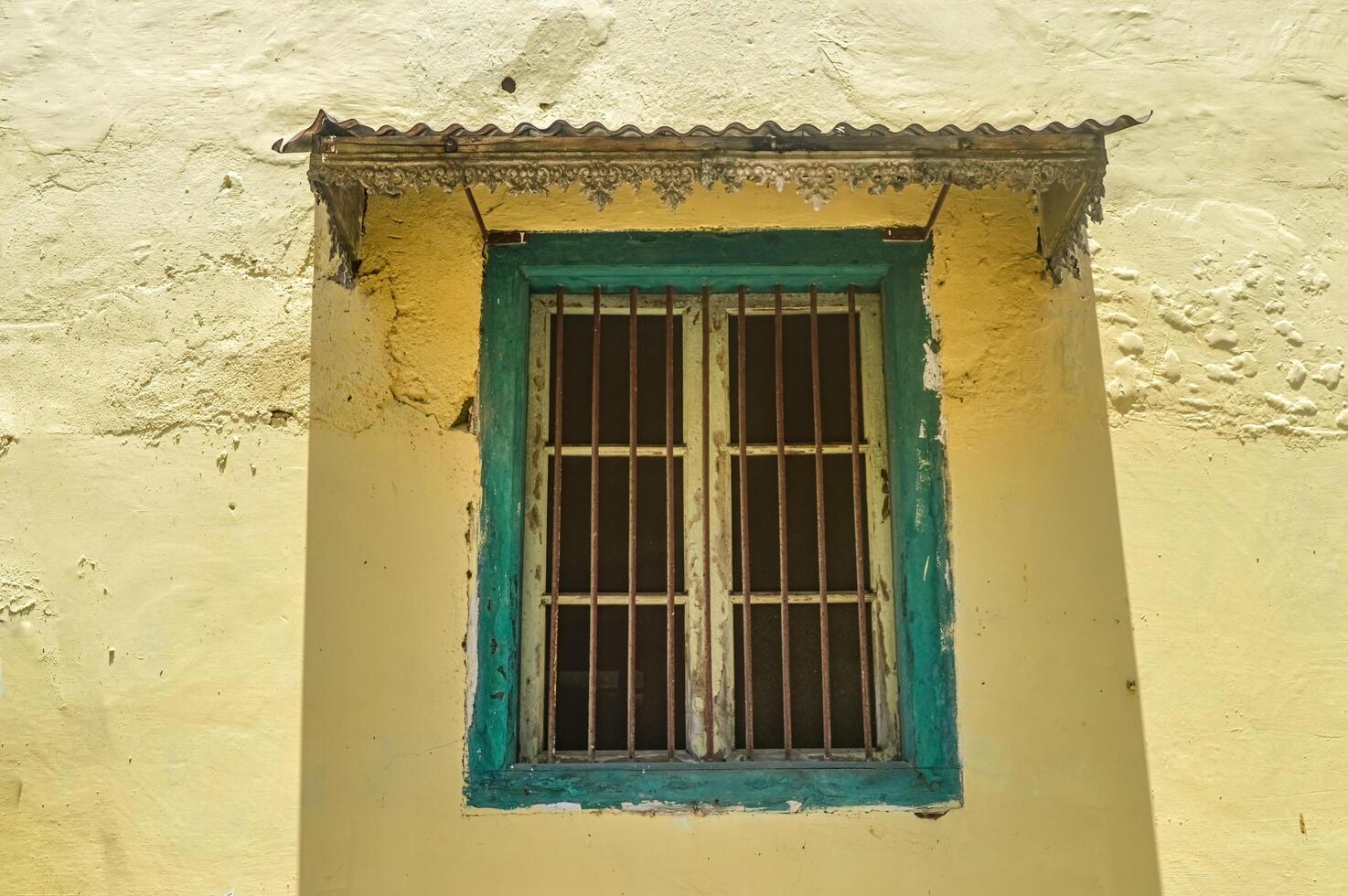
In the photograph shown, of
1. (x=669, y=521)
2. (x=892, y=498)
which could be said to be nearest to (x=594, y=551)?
(x=669, y=521)

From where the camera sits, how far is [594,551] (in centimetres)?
307

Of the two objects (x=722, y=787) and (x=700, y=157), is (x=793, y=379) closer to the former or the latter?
(x=700, y=157)

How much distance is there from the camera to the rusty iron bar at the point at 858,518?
299 centimetres

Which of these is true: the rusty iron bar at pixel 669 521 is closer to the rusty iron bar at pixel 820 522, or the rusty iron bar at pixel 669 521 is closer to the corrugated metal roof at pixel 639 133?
the rusty iron bar at pixel 820 522

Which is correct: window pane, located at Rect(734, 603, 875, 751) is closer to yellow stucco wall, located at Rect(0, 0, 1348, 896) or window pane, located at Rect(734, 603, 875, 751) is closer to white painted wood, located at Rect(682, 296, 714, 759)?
white painted wood, located at Rect(682, 296, 714, 759)

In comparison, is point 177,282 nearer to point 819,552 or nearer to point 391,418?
point 391,418

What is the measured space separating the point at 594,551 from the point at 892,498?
86cm

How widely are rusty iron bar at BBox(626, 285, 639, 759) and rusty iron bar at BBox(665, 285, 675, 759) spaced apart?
92mm

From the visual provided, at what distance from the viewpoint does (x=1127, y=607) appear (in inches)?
113

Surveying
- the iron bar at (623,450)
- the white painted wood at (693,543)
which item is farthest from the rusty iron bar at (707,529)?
the iron bar at (623,450)

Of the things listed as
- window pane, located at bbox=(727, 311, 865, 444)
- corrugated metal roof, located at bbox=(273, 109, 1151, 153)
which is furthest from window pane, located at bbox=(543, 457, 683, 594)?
corrugated metal roof, located at bbox=(273, 109, 1151, 153)

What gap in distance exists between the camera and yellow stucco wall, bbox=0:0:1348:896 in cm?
281

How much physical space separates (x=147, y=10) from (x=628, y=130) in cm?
176

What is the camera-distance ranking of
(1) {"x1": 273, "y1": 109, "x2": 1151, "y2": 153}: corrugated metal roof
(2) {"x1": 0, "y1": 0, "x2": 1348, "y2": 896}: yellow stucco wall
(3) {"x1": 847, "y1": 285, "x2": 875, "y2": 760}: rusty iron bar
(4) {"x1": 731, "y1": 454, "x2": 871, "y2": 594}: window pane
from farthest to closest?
(4) {"x1": 731, "y1": 454, "x2": 871, "y2": 594}: window pane
(3) {"x1": 847, "y1": 285, "x2": 875, "y2": 760}: rusty iron bar
(2) {"x1": 0, "y1": 0, "x2": 1348, "y2": 896}: yellow stucco wall
(1) {"x1": 273, "y1": 109, "x2": 1151, "y2": 153}: corrugated metal roof
